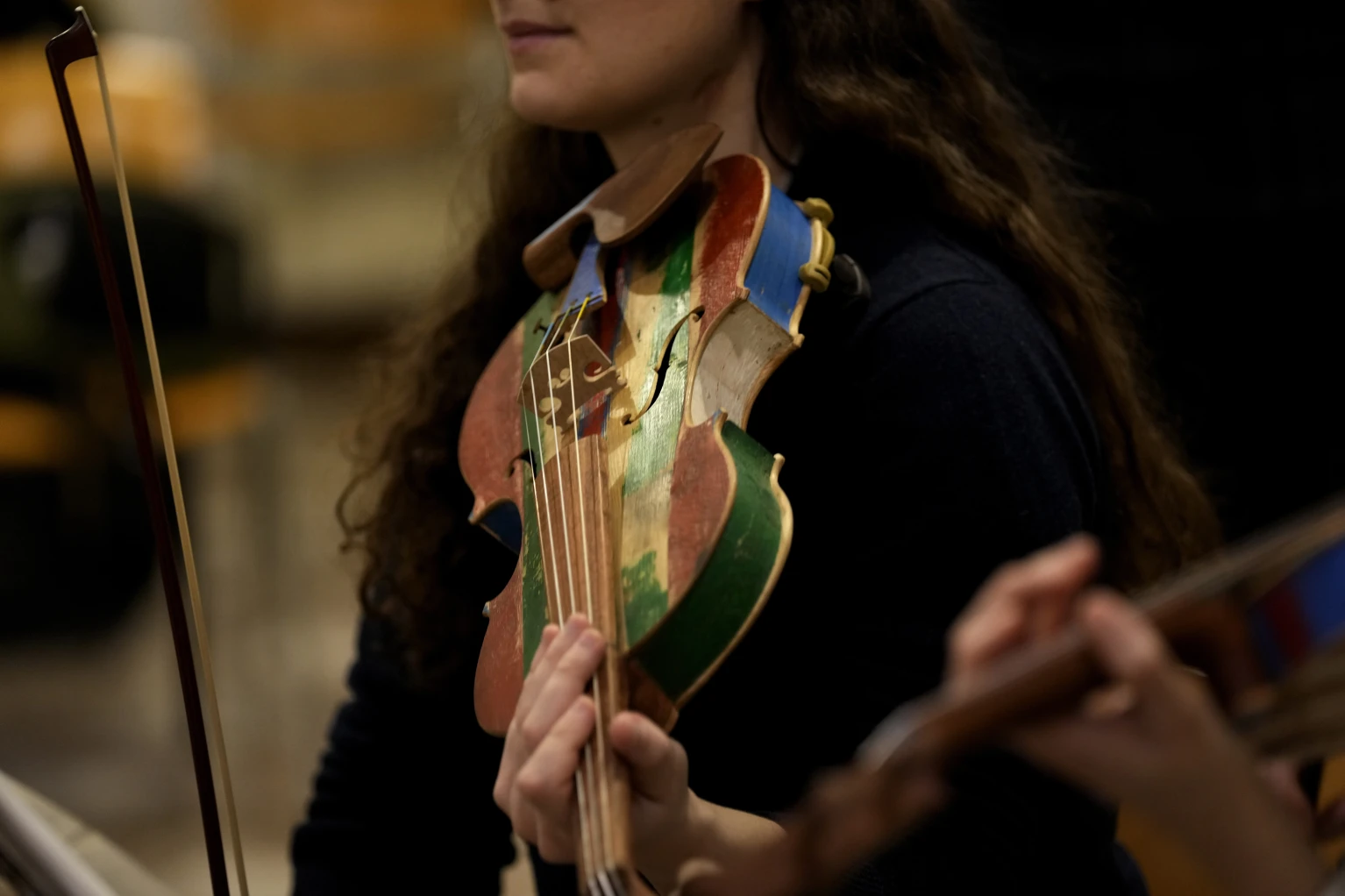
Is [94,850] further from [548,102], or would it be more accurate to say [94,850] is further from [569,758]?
[548,102]

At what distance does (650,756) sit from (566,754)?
36mm

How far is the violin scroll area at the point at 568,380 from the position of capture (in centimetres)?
73

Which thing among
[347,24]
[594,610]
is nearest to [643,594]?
[594,610]

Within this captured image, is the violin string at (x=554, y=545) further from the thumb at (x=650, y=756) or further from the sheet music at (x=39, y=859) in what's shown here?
the sheet music at (x=39, y=859)

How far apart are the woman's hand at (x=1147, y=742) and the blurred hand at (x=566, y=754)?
180 millimetres

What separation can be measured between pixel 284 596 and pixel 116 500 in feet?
2.26

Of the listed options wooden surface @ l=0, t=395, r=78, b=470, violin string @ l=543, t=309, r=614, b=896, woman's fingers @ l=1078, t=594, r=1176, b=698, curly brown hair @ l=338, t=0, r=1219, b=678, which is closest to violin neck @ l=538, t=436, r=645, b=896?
violin string @ l=543, t=309, r=614, b=896

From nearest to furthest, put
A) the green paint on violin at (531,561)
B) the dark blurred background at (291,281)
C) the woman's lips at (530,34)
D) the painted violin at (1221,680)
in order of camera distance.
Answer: the painted violin at (1221,680) < the green paint on violin at (531,561) < the woman's lips at (530,34) < the dark blurred background at (291,281)

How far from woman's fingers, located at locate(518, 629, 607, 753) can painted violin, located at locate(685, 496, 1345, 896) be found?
0.56ft

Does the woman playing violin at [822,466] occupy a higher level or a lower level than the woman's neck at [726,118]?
lower

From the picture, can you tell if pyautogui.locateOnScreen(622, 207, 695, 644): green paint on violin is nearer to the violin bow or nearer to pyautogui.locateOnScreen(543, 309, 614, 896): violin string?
pyautogui.locateOnScreen(543, 309, 614, 896): violin string

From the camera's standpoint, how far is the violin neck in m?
0.54

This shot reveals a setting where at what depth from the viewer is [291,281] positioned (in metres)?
3.82

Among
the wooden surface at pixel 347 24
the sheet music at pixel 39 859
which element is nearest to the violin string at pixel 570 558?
the sheet music at pixel 39 859
